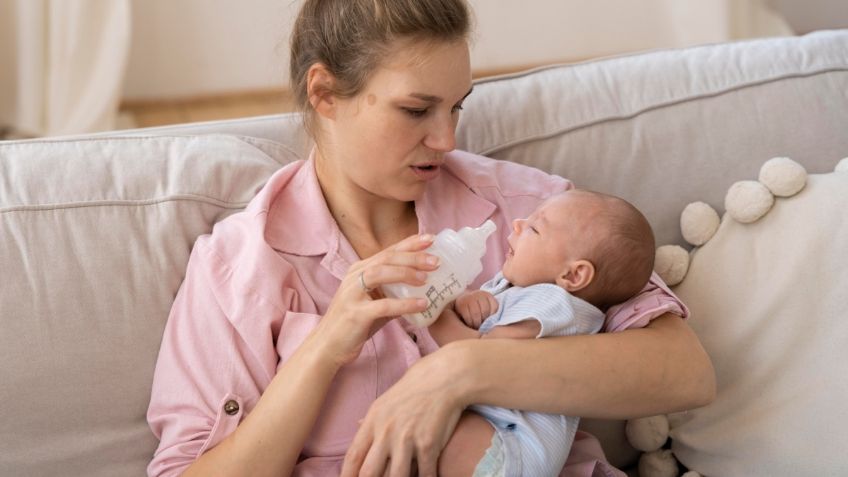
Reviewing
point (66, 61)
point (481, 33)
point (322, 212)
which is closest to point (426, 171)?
point (322, 212)

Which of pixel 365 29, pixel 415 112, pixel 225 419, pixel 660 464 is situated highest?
pixel 365 29

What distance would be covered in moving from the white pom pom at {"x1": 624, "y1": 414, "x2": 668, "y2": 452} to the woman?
0.26 meters

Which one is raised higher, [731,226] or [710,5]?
[710,5]

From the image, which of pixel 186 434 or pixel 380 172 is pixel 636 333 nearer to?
pixel 380 172

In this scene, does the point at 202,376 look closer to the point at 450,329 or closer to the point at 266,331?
the point at 266,331

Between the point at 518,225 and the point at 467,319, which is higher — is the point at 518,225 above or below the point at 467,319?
above

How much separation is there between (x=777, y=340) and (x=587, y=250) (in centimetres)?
46

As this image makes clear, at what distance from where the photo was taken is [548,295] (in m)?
1.37

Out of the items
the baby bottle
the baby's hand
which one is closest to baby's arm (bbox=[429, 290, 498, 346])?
the baby's hand

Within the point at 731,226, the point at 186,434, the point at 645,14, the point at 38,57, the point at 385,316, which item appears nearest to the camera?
the point at 385,316

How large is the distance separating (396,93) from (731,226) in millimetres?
718

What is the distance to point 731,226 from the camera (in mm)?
1725

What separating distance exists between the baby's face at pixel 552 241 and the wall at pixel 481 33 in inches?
86.7

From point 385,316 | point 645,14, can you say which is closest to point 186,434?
point 385,316
